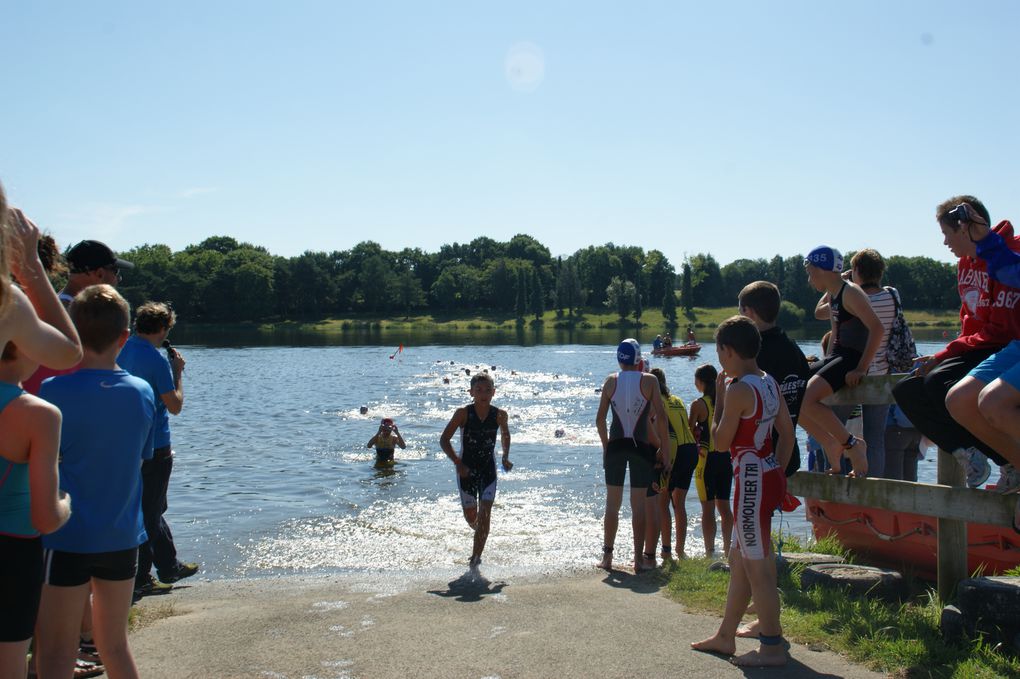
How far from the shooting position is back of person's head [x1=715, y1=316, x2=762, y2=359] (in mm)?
4973

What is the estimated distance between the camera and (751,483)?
4.95 m

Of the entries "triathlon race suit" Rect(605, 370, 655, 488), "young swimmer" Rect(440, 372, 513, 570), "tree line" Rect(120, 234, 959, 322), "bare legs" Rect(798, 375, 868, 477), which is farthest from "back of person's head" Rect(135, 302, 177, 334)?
"tree line" Rect(120, 234, 959, 322)

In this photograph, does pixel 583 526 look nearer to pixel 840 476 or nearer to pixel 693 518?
pixel 693 518

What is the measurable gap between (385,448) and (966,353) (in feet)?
46.6

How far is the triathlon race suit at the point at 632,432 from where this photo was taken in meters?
8.12

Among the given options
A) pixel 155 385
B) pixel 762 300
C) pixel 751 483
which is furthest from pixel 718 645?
pixel 155 385

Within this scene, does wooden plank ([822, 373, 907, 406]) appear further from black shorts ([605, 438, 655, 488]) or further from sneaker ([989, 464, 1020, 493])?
black shorts ([605, 438, 655, 488])

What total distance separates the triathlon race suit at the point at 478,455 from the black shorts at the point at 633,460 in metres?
1.19

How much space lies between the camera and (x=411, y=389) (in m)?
38.0

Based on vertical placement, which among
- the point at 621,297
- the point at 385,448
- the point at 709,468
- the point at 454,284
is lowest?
the point at 385,448

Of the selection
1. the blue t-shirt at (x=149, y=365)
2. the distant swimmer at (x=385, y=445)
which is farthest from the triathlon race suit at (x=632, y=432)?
the distant swimmer at (x=385, y=445)

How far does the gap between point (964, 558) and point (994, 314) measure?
1898 mm

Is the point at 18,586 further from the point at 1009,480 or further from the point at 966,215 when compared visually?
the point at 1009,480

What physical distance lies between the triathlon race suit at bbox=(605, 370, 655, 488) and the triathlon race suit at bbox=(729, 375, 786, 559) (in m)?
3.10
